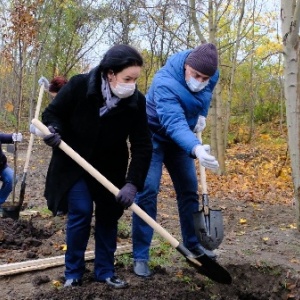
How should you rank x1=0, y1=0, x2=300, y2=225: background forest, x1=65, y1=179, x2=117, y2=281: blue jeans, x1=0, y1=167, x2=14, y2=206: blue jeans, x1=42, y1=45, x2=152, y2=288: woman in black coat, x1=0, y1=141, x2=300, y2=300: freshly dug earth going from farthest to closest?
x1=0, y1=0, x2=300, y2=225: background forest
x1=0, y1=167, x2=14, y2=206: blue jeans
x1=0, y1=141, x2=300, y2=300: freshly dug earth
x1=65, y1=179, x2=117, y2=281: blue jeans
x1=42, y1=45, x2=152, y2=288: woman in black coat

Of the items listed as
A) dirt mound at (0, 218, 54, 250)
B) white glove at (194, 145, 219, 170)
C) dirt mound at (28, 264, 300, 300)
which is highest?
white glove at (194, 145, 219, 170)

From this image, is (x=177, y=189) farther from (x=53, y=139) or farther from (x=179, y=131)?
(x=53, y=139)

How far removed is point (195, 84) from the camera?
371cm

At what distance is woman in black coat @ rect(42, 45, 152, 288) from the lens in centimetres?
312

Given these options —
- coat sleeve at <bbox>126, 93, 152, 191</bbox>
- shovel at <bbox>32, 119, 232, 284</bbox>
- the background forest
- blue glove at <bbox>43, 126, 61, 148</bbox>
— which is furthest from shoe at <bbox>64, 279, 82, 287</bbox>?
the background forest

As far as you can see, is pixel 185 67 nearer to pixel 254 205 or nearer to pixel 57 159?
pixel 57 159

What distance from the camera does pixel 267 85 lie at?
23.3 metres

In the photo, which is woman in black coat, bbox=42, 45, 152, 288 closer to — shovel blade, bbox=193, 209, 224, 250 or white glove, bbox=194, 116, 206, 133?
shovel blade, bbox=193, 209, 224, 250

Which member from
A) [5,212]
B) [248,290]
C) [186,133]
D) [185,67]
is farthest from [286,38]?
[5,212]

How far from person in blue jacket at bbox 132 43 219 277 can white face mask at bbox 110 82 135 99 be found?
0.53 meters

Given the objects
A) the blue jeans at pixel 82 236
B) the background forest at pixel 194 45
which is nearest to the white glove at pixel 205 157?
the blue jeans at pixel 82 236

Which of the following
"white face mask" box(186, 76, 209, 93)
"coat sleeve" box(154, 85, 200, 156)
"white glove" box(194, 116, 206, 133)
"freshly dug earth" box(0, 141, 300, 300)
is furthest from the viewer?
"white glove" box(194, 116, 206, 133)

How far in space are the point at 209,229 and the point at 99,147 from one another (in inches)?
43.7

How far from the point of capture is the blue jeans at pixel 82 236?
326 centimetres
